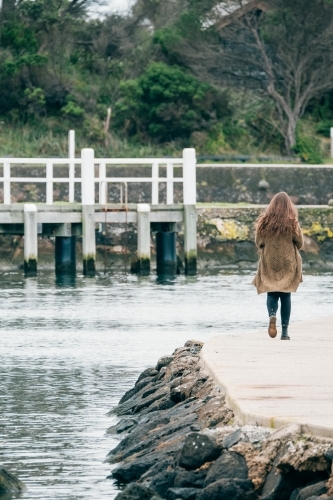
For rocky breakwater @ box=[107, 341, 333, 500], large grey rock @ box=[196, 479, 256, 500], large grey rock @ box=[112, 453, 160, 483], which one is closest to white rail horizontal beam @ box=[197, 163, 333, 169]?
rocky breakwater @ box=[107, 341, 333, 500]

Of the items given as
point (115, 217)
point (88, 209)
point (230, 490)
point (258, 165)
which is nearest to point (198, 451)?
point (230, 490)

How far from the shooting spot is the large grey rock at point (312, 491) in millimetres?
9094

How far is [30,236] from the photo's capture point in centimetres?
3362

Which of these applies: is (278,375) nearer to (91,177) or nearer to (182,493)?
(182,493)

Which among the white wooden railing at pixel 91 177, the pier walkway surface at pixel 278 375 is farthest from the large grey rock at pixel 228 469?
the white wooden railing at pixel 91 177

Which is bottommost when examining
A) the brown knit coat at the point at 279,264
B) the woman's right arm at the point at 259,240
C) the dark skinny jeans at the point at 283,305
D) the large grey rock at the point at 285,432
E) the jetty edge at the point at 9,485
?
the jetty edge at the point at 9,485

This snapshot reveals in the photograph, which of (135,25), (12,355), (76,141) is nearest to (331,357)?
(12,355)

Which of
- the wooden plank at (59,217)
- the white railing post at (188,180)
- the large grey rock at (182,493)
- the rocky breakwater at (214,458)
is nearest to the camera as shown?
the rocky breakwater at (214,458)

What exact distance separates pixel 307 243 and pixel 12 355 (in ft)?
73.4

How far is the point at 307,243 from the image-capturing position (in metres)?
41.1

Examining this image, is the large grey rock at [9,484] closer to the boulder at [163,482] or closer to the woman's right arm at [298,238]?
the boulder at [163,482]

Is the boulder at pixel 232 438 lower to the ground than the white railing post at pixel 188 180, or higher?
lower

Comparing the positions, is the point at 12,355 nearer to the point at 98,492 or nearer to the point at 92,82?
the point at 98,492

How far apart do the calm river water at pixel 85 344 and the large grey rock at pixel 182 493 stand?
3.26 feet
